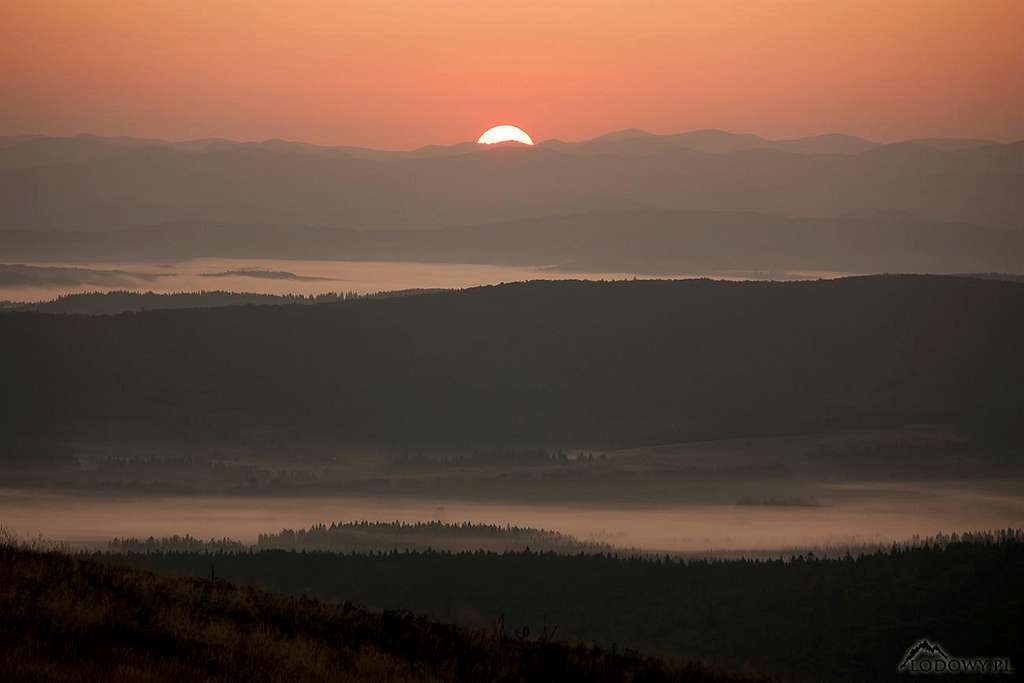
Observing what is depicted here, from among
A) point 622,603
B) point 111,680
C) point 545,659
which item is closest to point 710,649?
point 622,603

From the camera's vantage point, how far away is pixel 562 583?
133 m

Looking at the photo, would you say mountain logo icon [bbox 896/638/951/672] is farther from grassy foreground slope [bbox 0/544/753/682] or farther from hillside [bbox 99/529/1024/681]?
grassy foreground slope [bbox 0/544/753/682]

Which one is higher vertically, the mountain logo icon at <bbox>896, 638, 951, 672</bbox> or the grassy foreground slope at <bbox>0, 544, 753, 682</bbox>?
the grassy foreground slope at <bbox>0, 544, 753, 682</bbox>

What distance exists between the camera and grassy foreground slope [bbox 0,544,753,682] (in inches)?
989

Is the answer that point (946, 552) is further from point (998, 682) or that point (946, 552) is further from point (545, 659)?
point (545, 659)

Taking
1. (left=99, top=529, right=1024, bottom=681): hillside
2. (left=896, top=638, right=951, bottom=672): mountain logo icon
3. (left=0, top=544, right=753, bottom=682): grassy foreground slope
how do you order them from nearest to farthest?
(left=0, top=544, right=753, bottom=682): grassy foreground slope
(left=896, top=638, right=951, bottom=672): mountain logo icon
(left=99, top=529, right=1024, bottom=681): hillside

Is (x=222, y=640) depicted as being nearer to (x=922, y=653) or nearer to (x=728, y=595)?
(x=922, y=653)

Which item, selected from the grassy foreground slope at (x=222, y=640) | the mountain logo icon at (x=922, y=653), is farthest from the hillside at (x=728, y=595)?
the grassy foreground slope at (x=222, y=640)

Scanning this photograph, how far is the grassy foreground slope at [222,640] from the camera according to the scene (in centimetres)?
2512

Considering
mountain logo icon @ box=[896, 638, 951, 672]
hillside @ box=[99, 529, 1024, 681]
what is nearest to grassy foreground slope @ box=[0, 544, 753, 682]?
mountain logo icon @ box=[896, 638, 951, 672]

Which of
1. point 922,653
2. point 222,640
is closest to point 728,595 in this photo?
point 922,653

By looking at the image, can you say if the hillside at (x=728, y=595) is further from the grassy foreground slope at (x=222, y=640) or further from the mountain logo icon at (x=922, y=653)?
the grassy foreground slope at (x=222, y=640)

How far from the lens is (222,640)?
28219 millimetres

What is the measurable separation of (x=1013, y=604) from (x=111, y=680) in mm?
95169
